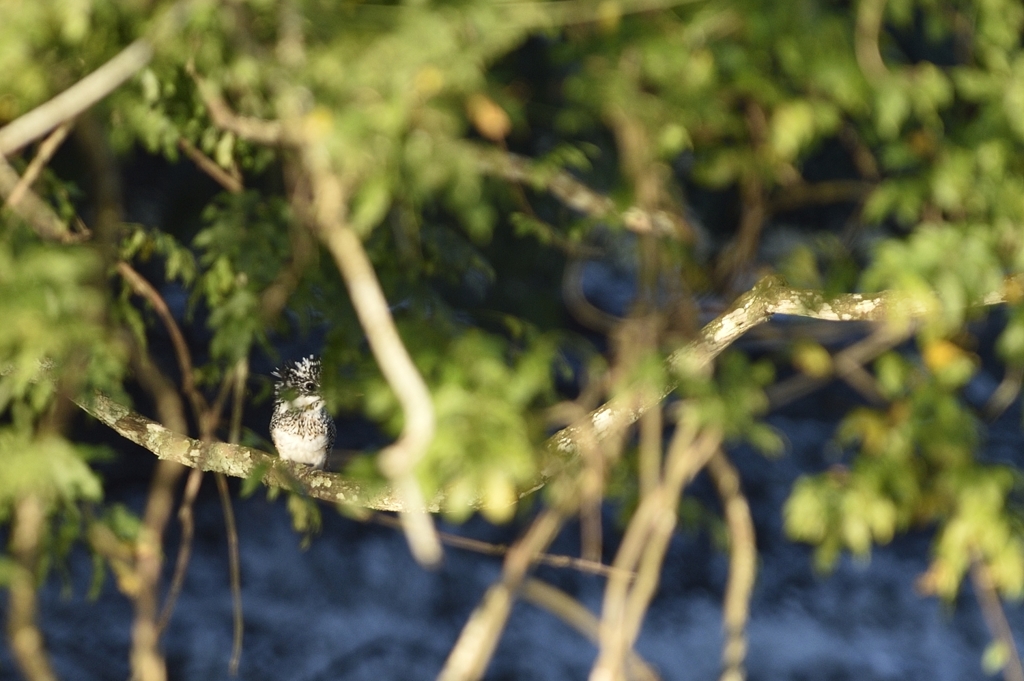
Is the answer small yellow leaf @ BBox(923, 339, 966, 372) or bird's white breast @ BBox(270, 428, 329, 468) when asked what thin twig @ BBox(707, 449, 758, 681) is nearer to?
small yellow leaf @ BBox(923, 339, 966, 372)

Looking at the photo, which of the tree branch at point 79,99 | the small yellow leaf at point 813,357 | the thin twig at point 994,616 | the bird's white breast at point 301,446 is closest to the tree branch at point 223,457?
the bird's white breast at point 301,446

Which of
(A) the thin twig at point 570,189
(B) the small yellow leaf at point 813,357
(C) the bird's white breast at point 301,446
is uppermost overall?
(B) the small yellow leaf at point 813,357

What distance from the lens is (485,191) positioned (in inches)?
93.1

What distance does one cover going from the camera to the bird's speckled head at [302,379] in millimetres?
2725

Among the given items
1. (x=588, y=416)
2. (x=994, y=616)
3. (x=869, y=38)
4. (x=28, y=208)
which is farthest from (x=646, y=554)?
(x=994, y=616)

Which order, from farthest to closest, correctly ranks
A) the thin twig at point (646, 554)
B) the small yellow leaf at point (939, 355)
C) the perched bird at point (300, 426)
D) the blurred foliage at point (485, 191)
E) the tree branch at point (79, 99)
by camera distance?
the perched bird at point (300, 426) < the small yellow leaf at point (939, 355) < the thin twig at point (646, 554) < the blurred foliage at point (485, 191) < the tree branch at point (79, 99)

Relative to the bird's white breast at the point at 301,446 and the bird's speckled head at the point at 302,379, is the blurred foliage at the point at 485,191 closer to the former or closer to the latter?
the bird's speckled head at the point at 302,379

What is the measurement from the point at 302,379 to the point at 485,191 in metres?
0.72

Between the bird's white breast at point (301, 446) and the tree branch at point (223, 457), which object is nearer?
the tree branch at point (223, 457)

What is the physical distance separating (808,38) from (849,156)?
301 cm

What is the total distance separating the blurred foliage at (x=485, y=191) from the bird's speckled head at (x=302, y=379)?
9.9 inches

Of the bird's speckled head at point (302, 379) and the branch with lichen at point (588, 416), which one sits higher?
the bird's speckled head at point (302, 379)

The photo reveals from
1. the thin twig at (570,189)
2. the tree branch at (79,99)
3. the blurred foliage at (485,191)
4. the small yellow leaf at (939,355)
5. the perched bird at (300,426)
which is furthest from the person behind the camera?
the perched bird at (300,426)

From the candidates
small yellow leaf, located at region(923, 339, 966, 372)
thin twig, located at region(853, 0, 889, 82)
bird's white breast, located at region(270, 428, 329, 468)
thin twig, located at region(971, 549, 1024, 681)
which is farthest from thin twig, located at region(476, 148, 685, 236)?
thin twig, located at region(971, 549, 1024, 681)
